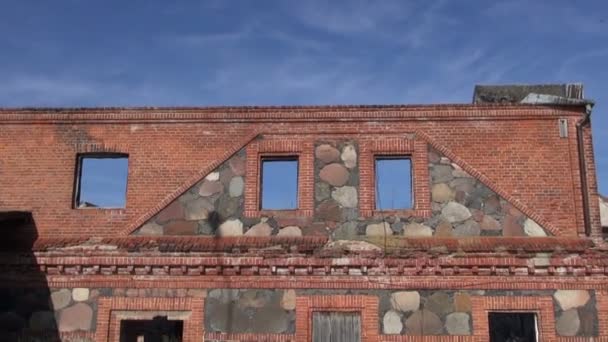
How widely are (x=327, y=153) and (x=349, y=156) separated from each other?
0.48 m

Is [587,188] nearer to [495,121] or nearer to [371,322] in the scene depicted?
[495,121]

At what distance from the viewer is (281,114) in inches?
592

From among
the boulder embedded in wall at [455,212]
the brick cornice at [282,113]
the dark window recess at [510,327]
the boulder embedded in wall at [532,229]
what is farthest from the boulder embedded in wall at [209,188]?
the dark window recess at [510,327]

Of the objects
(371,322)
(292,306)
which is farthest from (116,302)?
(371,322)

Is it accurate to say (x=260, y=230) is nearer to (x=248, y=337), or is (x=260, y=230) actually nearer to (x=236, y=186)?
(x=236, y=186)

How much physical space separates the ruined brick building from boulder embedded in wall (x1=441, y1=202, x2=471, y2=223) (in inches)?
0.9

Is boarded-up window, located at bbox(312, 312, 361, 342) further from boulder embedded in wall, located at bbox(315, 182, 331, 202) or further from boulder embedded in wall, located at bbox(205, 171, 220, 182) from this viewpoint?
boulder embedded in wall, located at bbox(205, 171, 220, 182)

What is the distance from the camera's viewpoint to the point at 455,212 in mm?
14234

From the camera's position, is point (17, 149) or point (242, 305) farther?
point (17, 149)

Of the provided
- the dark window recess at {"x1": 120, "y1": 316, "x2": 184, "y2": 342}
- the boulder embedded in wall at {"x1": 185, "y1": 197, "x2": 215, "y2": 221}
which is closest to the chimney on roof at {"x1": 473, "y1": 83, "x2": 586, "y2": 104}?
the boulder embedded in wall at {"x1": 185, "y1": 197, "x2": 215, "y2": 221}

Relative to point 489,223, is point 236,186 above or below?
above

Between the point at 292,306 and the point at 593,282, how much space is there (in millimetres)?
5817

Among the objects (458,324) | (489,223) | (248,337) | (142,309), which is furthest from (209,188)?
(489,223)

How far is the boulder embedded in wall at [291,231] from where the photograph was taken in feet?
46.6
